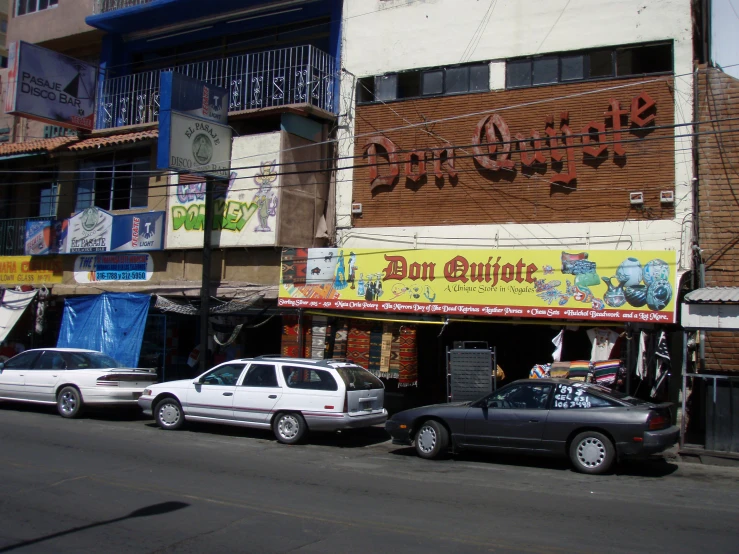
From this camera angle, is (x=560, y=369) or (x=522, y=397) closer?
(x=522, y=397)

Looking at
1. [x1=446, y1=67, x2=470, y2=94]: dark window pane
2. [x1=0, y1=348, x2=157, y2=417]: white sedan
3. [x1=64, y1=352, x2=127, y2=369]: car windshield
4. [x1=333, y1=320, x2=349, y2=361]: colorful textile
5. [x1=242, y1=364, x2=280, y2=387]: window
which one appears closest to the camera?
[x1=242, y1=364, x2=280, y2=387]: window

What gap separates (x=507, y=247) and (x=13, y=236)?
16349 mm

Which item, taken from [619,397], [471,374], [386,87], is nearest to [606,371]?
[619,397]

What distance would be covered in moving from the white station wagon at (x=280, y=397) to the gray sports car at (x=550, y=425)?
3.77ft

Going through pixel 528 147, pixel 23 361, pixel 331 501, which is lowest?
pixel 331 501

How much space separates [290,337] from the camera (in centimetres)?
1722

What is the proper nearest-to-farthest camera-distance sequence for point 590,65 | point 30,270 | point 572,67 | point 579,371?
point 579,371 → point 590,65 → point 572,67 → point 30,270

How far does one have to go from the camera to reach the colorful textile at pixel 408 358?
15.9 metres

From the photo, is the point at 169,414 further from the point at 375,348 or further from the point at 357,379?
the point at 375,348

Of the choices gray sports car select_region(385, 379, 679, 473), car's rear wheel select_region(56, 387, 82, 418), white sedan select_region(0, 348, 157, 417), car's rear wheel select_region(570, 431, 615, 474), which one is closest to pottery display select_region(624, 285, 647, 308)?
gray sports car select_region(385, 379, 679, 473)

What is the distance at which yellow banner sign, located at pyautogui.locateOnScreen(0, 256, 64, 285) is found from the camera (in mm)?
22172

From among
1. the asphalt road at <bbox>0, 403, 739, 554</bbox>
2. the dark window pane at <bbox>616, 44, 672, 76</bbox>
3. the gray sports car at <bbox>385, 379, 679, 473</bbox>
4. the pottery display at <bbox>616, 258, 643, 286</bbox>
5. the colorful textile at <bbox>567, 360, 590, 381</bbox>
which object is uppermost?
the dark window pane at <bbox>616, 44, 672, 76</bbox>

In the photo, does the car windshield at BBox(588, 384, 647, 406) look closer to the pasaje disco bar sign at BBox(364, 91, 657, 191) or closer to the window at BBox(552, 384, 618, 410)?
the window at BBox(552, 384, 618, 410)

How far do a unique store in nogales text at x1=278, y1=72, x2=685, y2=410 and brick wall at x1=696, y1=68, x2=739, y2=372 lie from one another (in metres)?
0.59
